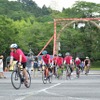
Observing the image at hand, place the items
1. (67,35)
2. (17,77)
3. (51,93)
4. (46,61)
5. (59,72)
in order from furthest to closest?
(67,35), (59,72), (46,61), (17,77), (51,93)

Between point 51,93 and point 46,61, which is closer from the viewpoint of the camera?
point 51,93

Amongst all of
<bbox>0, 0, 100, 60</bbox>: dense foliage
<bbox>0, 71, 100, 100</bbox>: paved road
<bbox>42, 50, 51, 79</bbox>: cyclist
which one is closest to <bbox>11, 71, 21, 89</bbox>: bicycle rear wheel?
<bbox>0, 71, 100, 100</bbox>: paved road

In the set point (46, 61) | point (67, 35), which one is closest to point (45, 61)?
point (46, 61)

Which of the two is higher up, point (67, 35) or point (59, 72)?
point (67, 35)

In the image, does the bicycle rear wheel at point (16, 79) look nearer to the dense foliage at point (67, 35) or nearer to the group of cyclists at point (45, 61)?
the group of cyclists at point (45, 61)

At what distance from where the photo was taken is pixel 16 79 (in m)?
18.5

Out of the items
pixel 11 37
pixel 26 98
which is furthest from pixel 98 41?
pixel 26 98

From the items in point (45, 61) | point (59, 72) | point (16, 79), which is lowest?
point (59, 72)

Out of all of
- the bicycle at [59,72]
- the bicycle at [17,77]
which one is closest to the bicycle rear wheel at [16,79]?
the bicycle at [17,77]

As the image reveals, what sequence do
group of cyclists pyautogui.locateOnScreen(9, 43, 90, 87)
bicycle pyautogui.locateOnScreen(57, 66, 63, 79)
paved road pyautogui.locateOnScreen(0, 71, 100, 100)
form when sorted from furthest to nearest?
bicycle pyautogui.locateOnScreen(57, 66, 63, 79), group of cyclists pyautogui.locateOnScreen(9, 43, 90, 87), paved road pyautogui.locateOnScreen(0, 71, 100, 100)

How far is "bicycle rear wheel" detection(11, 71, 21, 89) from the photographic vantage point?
1832 cm

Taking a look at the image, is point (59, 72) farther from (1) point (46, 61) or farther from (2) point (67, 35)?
(2) point (67, 35)

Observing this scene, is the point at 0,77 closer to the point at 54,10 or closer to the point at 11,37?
the point at 11,37

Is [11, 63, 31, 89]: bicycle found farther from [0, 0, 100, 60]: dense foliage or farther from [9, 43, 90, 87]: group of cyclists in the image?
[0, 0, 100, 60]: dense foliage
